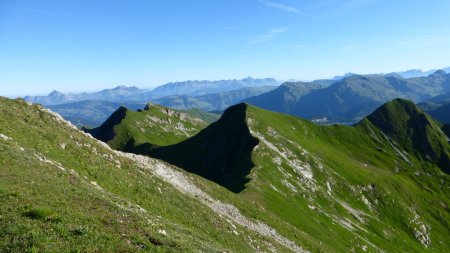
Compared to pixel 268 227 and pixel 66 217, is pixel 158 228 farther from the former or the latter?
pixel 268 227

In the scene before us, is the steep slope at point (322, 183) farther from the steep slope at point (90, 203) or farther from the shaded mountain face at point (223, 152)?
the steep slope at point (90, 203)

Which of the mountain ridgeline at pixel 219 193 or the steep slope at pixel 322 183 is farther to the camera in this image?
the steep slope at pixel 322 183

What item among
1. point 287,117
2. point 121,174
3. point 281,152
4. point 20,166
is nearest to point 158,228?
point 20,166

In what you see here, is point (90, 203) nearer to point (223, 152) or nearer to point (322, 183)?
point (322, 183)

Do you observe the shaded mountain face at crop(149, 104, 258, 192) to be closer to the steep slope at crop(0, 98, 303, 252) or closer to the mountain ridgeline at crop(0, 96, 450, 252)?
the mountain ridgeline at crop(0, 96, 450, 252)

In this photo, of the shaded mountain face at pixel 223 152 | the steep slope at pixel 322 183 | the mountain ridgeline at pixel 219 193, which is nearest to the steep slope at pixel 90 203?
the mountain ridgeline at pixel 219 193

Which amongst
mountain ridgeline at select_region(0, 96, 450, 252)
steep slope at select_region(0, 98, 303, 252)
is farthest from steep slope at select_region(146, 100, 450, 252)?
steep slope at select_region(0, 98, 303, 252)

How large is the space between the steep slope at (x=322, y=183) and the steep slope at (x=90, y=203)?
52.6 ft

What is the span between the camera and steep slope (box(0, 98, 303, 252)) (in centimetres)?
2180

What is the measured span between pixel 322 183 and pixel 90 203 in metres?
98.4

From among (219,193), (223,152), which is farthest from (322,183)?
(219,193)

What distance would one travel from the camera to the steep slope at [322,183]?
86.4 meters

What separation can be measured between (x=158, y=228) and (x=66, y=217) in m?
6.87

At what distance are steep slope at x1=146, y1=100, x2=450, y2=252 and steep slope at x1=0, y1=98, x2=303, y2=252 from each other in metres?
16.0
